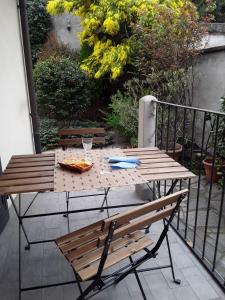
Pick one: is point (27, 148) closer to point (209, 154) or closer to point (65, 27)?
point (209, 154)

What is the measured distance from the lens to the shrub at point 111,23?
589 centimetres

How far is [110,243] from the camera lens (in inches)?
56.0

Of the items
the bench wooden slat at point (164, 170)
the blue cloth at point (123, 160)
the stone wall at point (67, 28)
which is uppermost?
the stone wall at point (67, 28)

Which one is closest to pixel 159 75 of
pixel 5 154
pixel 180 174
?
pixel 5 154

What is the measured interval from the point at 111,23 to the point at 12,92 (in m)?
3.50

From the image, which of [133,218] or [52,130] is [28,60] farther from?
[133,218]

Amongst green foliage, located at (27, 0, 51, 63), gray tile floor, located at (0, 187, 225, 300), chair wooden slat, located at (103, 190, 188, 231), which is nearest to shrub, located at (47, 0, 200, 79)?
green foliage, located at (27, 0, 51, 63)

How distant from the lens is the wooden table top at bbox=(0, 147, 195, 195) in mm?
1717

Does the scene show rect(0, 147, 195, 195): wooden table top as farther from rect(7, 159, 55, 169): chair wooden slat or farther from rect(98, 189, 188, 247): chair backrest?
rect(98, 189, 188, 247): chair backrest

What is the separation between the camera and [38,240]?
253cm

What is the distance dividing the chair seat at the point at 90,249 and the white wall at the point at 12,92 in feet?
4.87

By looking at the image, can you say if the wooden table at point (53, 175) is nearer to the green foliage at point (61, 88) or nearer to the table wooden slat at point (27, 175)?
the table wooden slat at point (27, 175)

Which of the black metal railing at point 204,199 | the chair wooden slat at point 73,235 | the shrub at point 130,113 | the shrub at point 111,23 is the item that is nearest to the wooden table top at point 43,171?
the black metal railing at point 204,199

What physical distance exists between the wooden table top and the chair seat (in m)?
0.37
